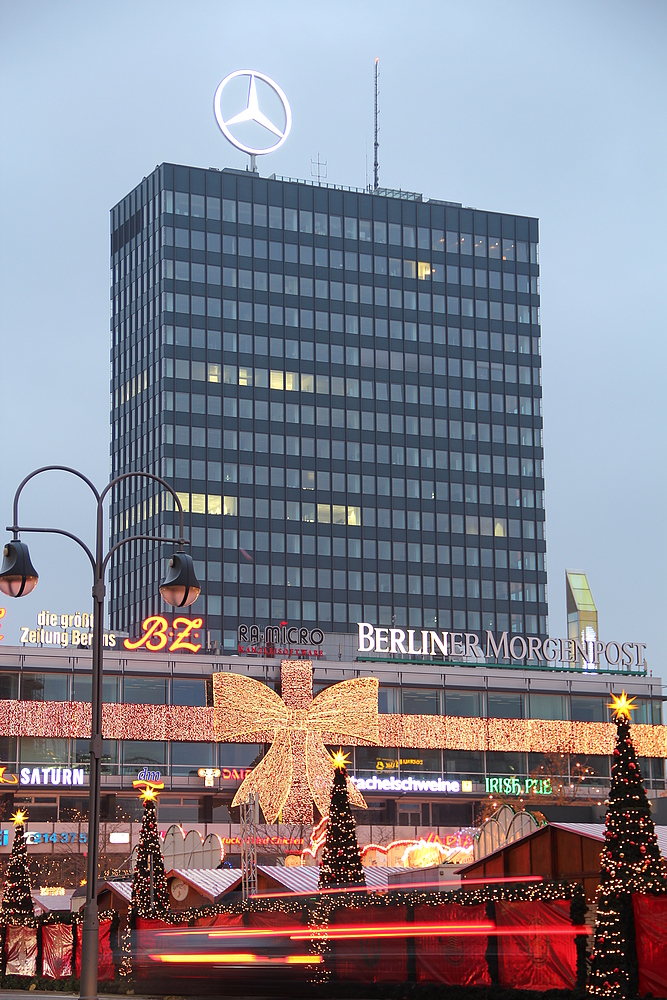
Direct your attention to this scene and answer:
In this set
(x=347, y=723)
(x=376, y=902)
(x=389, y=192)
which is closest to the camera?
(x=376, y=902)

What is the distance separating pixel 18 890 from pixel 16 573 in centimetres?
3011

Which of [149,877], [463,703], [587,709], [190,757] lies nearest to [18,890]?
[149,877]

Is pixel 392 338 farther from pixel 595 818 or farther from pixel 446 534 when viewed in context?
pixel 595 818

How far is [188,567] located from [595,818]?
17438 mm

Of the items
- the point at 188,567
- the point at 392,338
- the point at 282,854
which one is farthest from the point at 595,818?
the point at 392,338

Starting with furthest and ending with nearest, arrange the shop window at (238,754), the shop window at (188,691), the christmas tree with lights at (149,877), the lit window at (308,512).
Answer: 1. the lit window at (308,512)
2. the shop window at (188,691)
3. the shop window at (238,754)
4. the christmas tree with lights at (149,877)

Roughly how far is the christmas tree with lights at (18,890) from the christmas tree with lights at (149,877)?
20.1 ft

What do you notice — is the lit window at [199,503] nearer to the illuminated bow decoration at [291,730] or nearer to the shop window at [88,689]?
the shop window at [88,689]

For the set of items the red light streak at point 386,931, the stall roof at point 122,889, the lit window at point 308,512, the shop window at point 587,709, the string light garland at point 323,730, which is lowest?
the stall roof at point 122,889

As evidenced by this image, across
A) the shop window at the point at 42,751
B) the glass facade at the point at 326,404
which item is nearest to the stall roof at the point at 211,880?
the shop window at the point at 42,751

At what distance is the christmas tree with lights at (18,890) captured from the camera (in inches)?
2295

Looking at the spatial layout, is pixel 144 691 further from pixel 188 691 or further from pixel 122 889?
pixel 122 889

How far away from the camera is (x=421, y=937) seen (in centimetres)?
3616

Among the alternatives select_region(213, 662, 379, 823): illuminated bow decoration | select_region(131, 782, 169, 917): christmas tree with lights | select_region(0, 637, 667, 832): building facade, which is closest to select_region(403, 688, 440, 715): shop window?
select_region(0, 637, 667, 832): building facade
